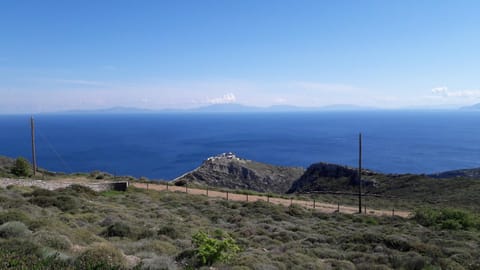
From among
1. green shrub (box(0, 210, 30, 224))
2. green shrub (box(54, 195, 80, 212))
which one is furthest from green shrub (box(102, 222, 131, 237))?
green shrub (box(54, 195, 80, 212))

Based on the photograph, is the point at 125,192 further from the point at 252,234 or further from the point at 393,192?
the point at 393,192

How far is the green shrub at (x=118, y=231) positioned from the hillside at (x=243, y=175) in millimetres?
42904

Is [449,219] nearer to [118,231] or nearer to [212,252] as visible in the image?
[212,252]

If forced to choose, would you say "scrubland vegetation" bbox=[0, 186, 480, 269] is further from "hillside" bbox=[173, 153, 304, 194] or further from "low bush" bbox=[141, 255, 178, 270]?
"hillside" bbox=[173, 153, 304, 194]

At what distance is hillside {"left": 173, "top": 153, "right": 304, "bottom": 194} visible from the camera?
2185 inches

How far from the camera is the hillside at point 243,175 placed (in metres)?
55.5

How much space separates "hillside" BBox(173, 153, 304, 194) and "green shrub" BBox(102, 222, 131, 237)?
42904 mm

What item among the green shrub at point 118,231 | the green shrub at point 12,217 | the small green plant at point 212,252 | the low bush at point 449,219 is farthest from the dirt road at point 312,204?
the green shrub at point 12,217

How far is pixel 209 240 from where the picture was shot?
771 cm

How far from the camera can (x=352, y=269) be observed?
8164 millimetres

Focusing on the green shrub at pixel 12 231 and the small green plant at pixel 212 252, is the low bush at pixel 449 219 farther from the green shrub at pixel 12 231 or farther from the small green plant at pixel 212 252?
the green shrub at pixel 12 231

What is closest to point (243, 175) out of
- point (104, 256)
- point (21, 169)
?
point (21, 169)

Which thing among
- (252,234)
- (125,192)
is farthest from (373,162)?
(252,234)

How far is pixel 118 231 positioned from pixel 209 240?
12.4 feet
